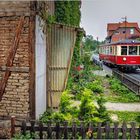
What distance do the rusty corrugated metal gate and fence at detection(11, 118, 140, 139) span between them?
3.70 m

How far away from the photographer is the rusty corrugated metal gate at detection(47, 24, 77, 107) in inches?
485

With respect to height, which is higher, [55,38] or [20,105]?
[55,38]

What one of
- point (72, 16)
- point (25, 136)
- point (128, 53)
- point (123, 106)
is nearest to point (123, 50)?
point (128, 53)

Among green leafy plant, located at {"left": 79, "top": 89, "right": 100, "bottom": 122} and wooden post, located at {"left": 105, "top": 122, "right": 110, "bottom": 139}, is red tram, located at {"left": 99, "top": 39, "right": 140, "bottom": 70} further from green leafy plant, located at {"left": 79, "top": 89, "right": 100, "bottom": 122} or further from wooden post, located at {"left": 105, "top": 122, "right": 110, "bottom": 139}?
wooden post, located at {"left": 105, "top": 122, "right": 110, "bottom": 139}

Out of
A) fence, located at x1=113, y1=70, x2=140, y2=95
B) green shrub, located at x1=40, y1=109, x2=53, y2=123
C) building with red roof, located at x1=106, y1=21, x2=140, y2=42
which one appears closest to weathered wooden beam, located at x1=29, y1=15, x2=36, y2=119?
green shrub, located at x1=40, y1=109, x2=53, y2=123

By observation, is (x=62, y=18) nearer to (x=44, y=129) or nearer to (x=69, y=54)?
(x=69, y=54)

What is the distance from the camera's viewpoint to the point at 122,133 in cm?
829

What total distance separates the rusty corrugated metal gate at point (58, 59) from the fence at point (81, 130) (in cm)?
370

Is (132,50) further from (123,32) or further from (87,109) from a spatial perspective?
(123,32)

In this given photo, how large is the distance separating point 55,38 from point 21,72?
283cm

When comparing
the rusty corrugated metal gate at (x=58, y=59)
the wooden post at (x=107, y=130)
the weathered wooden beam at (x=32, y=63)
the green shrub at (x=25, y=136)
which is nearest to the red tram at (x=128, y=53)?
the rusty corrugated metal gate at (x=58, y=59)

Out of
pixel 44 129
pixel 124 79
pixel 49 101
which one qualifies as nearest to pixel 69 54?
pixel 49 101

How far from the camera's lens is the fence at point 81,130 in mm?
8242

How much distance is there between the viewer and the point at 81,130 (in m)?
8.30
